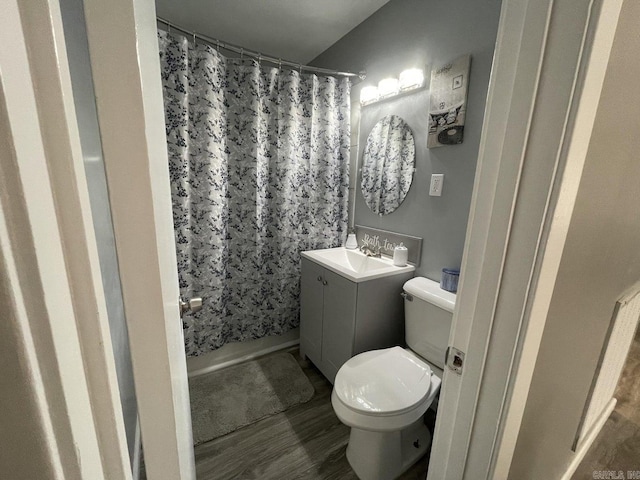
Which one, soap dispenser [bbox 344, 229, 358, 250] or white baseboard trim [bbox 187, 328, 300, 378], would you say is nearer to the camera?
white baseboard trim [bbox 187, 328, 300, 378]

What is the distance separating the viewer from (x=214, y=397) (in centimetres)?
166

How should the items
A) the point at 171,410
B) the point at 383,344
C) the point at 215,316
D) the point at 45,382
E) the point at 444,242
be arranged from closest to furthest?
the point at 45,382
the point at 171,410
the point at 444,242
the point at 383,344
the point at 215,316

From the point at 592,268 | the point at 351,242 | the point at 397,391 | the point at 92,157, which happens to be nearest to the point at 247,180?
the point at 351,242

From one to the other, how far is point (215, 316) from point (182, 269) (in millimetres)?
412

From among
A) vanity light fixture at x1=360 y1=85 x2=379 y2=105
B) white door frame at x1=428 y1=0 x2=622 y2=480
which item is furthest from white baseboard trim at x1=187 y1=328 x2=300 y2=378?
vanity light fixture at x1=360 y1=85 x2=379 y2=105

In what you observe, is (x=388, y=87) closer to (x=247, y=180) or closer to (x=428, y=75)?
(x=428, y=75)

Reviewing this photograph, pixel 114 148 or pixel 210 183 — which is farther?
pixel 210 183

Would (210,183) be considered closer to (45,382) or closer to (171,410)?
(171,410)

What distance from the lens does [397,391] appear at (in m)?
1.14

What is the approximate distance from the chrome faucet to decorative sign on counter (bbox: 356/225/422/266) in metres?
0.02

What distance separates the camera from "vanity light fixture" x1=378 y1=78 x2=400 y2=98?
5.38 ft

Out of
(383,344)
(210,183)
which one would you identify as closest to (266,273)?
(210,183)

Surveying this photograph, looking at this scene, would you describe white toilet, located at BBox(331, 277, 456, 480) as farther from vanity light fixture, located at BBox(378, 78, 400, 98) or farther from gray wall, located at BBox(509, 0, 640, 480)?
vanity light fixture, located at BBox(378, 78, 400, 98)

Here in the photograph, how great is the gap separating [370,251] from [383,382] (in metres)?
0.92
